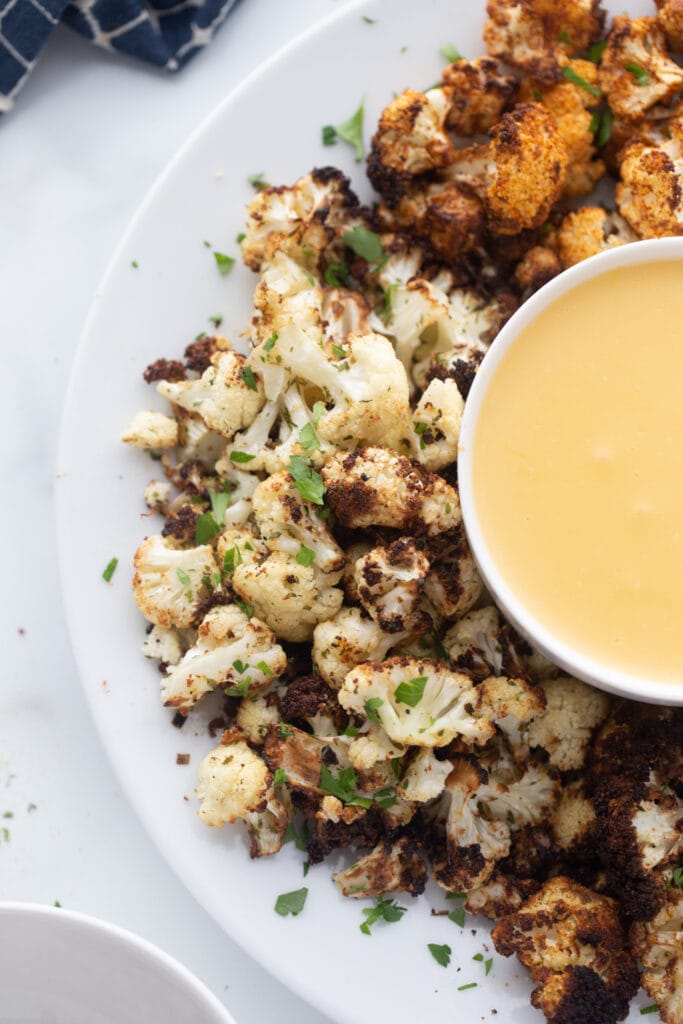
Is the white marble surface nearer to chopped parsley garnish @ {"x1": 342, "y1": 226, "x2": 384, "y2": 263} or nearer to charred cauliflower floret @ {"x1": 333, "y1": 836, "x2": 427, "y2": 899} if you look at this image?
charred cauliflower floret @ {"x1": 333, "y1": 836, "x2": 427, "y2": 899}

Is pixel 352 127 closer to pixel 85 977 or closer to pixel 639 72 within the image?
pixel 639 72

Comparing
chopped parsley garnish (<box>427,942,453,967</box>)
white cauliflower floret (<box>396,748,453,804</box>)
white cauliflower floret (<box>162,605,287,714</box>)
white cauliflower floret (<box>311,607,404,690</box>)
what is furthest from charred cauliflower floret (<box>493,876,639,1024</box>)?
white cauliflower floret (<box>162,605,287,714</box>)

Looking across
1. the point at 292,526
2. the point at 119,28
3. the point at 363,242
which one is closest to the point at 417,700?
the point at 292,526

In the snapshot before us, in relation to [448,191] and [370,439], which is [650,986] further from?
[448,191]

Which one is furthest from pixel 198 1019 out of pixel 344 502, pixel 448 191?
pixel 448 191

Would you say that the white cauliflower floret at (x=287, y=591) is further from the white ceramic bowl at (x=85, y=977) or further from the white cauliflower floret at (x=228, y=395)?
the white ceramic bowl at (x=85, y=977)

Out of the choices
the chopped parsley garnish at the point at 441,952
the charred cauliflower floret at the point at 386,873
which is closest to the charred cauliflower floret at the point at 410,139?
the charred cauliflower floret at the point at 386,873
